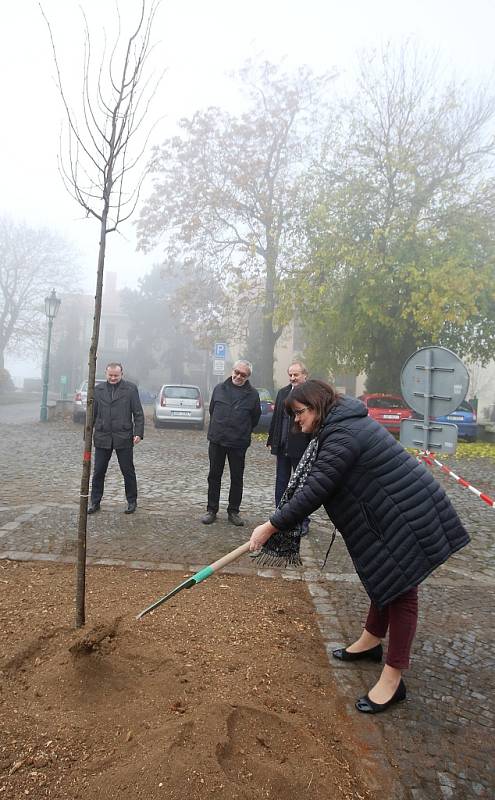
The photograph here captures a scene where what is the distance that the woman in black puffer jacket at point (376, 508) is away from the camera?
2.85m

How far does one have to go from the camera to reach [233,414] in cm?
675

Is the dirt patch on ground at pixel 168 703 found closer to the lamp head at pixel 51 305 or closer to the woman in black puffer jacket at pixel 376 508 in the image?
the woman in black puffer jacket at pixel 376 508

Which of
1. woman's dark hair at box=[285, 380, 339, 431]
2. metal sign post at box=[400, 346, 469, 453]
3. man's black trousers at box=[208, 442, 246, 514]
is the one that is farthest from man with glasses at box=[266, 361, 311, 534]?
woman's dark hair at box=[285, 380, 339, 431]

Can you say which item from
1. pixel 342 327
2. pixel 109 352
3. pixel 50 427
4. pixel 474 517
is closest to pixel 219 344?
pixel 342 327

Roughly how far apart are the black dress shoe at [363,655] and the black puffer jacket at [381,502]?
728 millimetres

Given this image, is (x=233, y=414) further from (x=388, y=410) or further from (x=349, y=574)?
(x=388, y=410)

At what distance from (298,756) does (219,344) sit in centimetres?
2056

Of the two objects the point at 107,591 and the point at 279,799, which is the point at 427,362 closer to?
the point at 107,591

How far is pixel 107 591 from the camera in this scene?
4340 mm

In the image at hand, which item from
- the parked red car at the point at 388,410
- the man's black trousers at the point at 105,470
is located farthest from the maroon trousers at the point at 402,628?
the parked red car at the point at 388,410

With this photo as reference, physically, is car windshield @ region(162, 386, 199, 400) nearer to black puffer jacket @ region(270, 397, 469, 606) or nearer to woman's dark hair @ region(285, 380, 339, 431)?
woman's dark hair @ region(285, 380, 339, 431)

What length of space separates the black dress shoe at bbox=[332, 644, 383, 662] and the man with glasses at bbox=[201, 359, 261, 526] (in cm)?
335

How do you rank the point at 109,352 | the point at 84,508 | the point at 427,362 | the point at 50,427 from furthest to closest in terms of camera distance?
the point at 109,352
the point at 50,427
the point at 427,362
the point at 84,508

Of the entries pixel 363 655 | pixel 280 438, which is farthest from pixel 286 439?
pixel 363 655
